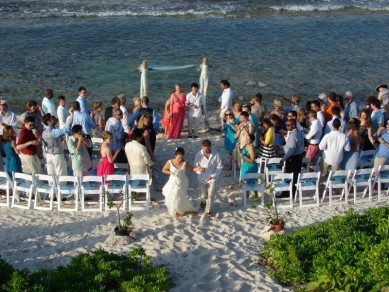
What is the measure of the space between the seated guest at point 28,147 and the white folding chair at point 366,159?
763cm

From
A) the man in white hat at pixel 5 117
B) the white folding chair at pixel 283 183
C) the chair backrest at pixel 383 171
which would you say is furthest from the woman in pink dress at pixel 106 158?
the chair backrest at pixel 383 171

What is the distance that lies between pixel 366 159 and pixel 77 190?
280 inches

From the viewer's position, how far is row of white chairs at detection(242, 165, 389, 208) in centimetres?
1424

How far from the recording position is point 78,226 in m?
13.2

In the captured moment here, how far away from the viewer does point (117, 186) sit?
14.2 m

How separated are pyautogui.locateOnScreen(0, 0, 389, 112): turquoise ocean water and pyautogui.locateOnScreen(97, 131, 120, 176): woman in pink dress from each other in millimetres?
10126

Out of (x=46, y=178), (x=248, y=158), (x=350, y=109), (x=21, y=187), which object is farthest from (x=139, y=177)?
(x=350, y=109)

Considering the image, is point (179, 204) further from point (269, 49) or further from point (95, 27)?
point (95, 27)

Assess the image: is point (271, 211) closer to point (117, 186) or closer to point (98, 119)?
point (117, 186)

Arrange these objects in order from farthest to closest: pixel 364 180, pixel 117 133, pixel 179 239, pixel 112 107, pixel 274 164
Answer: pixel 112 107, pixel 117 133, pixel 274 164, pixel 364 180, pixel 179 239

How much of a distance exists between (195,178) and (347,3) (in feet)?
105

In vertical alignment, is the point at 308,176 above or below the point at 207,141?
below

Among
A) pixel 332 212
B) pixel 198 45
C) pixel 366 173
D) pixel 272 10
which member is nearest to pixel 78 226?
pixel 332 212

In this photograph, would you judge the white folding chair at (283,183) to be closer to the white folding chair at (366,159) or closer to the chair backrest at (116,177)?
the white folding chair at (366,159)
